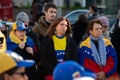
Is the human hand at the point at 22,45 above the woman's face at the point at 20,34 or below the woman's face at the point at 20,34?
below

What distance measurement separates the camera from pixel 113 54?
24.9 feet

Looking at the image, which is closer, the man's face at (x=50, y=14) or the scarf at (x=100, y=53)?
the scarf at (x=100, y=53)

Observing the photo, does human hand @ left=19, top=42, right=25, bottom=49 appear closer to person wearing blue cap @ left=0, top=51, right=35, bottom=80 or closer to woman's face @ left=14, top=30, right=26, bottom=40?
woman's face @ left=14, top=30, right=26, bottom=40

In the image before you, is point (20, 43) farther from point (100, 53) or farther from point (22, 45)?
point (100, 53)

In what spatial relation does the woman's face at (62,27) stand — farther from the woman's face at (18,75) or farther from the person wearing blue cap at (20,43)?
the woman's face at (18,75)

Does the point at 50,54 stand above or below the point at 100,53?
above

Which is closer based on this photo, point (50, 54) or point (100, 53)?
point (50, 54)

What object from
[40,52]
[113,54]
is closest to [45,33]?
[40,52]

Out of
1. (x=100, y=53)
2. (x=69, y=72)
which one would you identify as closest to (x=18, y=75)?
(x=69, y=72)

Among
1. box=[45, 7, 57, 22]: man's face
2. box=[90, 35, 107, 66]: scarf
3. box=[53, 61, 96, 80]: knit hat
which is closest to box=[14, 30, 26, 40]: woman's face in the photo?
box=[45, 7, 57, 22]: man's face

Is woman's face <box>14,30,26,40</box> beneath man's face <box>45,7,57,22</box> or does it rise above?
beneath

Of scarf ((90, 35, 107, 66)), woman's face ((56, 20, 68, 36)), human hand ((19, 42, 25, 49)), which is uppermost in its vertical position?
woman's face ((56, 20, 68, 36))

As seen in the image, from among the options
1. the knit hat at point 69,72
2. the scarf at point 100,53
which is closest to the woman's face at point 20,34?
the scarf at point 100,53

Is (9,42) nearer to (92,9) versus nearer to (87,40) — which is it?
(87,40)
